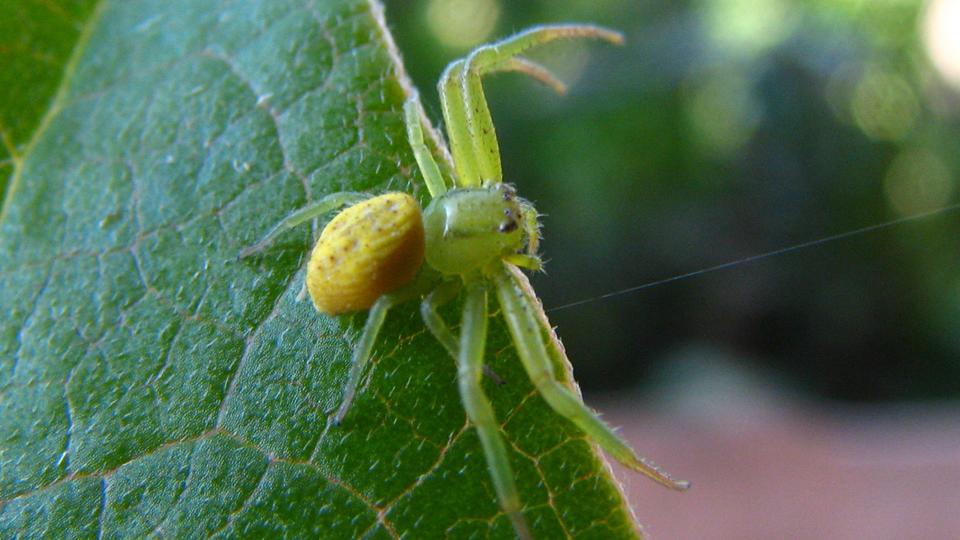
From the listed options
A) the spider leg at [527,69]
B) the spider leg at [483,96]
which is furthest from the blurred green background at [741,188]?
the spider leg at [483,96]

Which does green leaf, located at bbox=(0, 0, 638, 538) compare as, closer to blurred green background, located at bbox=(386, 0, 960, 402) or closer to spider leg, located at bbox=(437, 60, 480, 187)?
spider leg, located at bbox=(437, 60, 480, 187)

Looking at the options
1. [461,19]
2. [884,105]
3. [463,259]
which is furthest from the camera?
[461,19]

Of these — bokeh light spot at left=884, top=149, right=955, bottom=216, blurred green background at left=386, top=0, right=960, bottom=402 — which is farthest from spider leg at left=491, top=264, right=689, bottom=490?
bokeh light spot at left=884, top=149, right=955, bottom=216

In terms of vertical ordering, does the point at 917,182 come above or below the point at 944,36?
below

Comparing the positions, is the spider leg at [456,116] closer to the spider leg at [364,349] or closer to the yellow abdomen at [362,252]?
the yellow abdomen at [362,252]

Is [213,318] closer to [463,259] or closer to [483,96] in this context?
[463,259]

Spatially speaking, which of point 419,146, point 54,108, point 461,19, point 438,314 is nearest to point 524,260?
point 438,314

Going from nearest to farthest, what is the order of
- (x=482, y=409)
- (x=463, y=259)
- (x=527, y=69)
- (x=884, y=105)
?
(x=482, y=409), (x=463, y=259), (x=527, y=69), (x=884, y=105)
